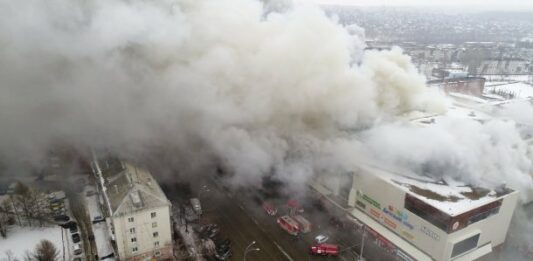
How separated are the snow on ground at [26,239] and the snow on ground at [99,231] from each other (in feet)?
4.51

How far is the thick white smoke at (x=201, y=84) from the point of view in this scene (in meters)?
14.9

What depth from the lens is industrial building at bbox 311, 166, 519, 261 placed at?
1408cm

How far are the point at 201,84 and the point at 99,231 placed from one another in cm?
778

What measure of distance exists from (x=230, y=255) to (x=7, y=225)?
1010 centimetres

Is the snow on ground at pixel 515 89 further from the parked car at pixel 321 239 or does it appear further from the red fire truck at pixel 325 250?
the red fire truck at pixel 325 250

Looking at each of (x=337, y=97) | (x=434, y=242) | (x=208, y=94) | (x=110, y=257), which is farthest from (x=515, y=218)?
(x=110, y=257)

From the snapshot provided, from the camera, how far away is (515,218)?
1888 centimetres

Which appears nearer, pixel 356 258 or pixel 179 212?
pixel 356 258

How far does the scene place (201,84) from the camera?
53.8ft

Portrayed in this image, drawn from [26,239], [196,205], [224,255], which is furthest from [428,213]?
[26,239]

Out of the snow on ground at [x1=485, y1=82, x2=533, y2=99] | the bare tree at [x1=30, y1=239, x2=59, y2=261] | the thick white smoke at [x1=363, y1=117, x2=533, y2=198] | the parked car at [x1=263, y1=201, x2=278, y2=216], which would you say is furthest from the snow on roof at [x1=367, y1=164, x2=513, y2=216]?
the snow on ground at [x1=485, y1=82, x2=533, y2=99]

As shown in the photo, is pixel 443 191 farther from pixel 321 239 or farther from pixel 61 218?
pixel 61 218

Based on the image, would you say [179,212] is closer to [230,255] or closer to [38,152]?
[230,255]

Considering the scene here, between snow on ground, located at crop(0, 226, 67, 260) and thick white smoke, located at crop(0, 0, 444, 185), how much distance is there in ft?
15.2
